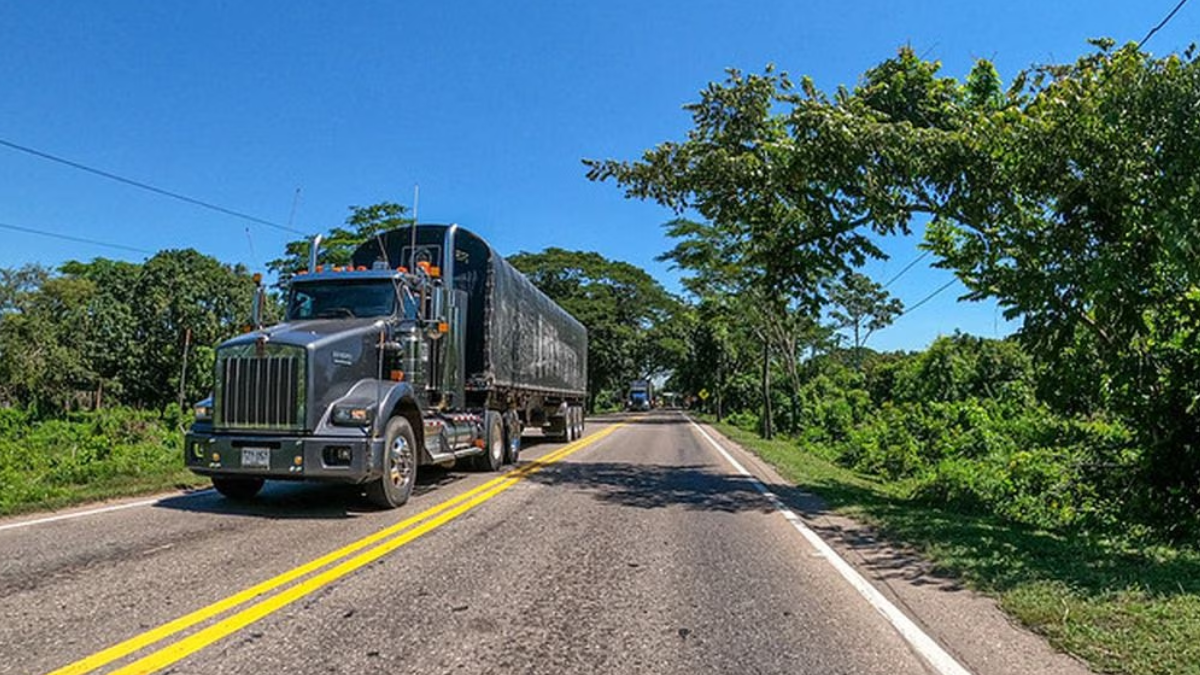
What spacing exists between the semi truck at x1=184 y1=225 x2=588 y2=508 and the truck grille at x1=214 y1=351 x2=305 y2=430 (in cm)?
1

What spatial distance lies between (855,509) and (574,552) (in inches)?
193

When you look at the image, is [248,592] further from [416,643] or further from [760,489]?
[760,489]

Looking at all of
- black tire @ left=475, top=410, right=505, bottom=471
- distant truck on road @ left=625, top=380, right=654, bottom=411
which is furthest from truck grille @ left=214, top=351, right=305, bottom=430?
distant truck on road @ left=625, top=380, right=654, bottom=411

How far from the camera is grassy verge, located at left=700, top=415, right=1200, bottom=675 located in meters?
4.11

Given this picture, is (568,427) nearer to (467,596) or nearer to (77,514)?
(77,514)

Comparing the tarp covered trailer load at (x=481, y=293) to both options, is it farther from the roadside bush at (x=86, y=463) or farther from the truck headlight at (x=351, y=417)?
the roadside bush at (x=86, y=463)

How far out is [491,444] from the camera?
41.5 feet

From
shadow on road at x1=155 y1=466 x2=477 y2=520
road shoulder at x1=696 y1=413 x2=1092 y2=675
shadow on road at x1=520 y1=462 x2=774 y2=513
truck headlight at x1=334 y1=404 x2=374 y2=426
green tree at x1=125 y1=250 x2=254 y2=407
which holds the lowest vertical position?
road shoulder at x1=696 y1=413 x2=1092 y2=675

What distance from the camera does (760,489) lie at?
467 inches

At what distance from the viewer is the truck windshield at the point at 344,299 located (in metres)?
9.38

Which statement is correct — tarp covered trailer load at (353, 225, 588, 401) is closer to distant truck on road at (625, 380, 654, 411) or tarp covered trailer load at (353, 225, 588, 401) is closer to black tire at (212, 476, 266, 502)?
black tire at (212, 476, 266, 502)

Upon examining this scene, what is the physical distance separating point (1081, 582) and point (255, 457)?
7916 millimetres

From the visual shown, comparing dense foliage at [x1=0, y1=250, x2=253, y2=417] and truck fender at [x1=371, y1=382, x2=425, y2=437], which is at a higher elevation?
dense foliage at [x1=0, y1=250, x2=253, y2=417]

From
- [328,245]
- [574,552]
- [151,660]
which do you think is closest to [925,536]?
[574,552]
